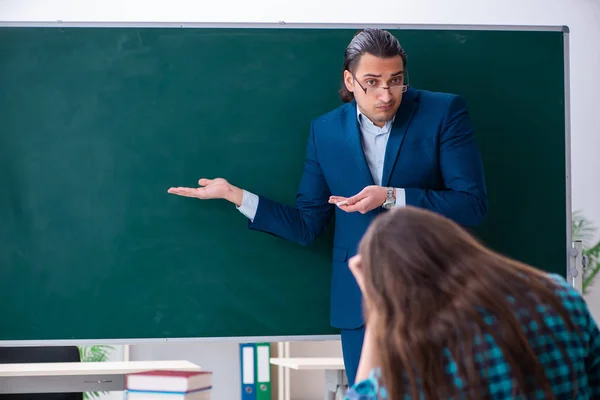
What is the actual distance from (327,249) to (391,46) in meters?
0.90

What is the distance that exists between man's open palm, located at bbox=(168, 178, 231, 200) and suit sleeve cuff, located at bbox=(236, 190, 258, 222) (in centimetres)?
7

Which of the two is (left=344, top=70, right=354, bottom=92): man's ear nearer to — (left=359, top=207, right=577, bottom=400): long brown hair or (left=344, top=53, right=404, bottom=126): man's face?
(left=344, top=53, right=404, bottom=126): man's face

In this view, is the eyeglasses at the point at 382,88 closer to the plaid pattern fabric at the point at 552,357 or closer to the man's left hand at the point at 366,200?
the man's left hand at the point at 366,200

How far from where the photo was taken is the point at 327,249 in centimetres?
327

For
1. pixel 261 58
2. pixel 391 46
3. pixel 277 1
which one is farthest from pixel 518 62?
pixel 277 1

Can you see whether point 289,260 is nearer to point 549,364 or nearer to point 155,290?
point 155,290

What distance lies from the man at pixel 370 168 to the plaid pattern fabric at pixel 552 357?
132cm

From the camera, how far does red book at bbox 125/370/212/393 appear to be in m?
2.79

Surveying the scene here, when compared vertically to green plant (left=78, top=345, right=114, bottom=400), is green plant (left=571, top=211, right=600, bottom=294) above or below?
above

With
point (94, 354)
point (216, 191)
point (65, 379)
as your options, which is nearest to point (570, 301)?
point (216, 191)

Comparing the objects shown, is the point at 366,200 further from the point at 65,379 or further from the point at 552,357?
the point at 65,379

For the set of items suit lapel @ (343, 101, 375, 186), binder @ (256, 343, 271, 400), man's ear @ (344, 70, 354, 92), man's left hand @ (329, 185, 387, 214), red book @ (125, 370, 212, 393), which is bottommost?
binder @ (256, 343, 271, 400)

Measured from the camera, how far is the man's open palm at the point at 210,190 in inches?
122

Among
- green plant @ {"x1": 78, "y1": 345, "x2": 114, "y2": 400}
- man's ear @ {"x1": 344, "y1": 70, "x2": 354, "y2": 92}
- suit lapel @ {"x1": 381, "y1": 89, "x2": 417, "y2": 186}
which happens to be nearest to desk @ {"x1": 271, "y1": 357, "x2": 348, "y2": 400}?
suit lapel @ {"x1": 381, "y1": 89, "x2": 417, "y2": 186}
